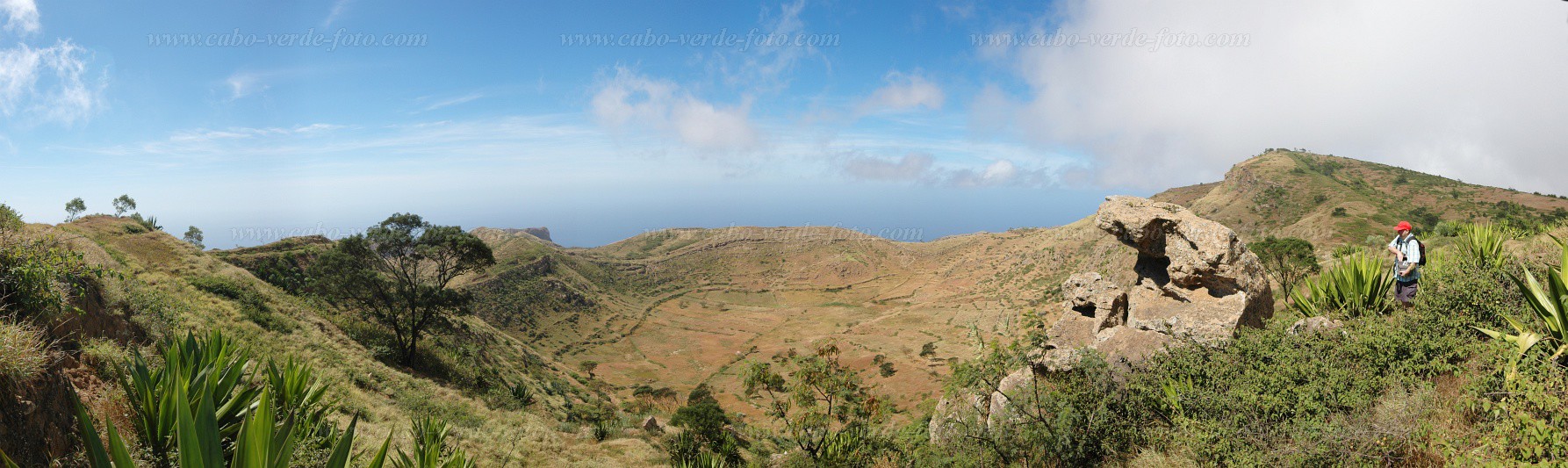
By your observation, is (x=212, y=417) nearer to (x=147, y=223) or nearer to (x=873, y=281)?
(x=147, y=223)

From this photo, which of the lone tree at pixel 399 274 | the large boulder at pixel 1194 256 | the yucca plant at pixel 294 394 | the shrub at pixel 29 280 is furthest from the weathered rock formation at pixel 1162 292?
the lone tree at pixel 399 274

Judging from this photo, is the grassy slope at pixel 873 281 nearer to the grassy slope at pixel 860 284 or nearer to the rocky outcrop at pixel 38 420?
the grassy slope at pixel 860 284

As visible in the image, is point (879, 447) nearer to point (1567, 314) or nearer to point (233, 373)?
point (1567, 314)

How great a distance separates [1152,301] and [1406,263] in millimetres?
4100

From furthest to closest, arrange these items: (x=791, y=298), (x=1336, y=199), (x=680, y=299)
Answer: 1. (x=791, y=298)
2. (x=680, y=299)
3. (x=1336, y=199)

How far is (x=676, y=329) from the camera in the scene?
5028 centimetres

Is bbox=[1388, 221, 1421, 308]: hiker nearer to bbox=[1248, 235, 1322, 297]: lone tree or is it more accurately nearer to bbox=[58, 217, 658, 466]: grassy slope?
bbox=[1248, 235, 1322, 297]: lone tree

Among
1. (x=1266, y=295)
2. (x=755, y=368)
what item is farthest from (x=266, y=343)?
(x=1266, y=295)

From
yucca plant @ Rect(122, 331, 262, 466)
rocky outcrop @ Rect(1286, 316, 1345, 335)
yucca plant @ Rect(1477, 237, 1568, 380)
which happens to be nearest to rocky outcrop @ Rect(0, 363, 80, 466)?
yucca plant @ Rect(122, 331, 262, 466)

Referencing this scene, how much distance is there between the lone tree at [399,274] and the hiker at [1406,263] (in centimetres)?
2379

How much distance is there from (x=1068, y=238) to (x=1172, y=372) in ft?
164

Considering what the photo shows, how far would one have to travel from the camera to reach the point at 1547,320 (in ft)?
15.4

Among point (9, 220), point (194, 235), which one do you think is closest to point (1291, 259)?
point (9, 220)

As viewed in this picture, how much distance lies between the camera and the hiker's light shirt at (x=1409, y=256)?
24.4 ft
